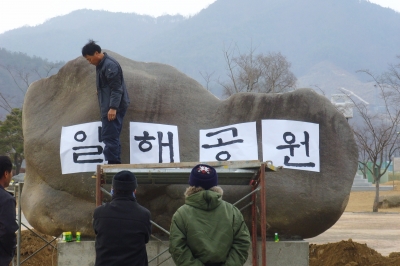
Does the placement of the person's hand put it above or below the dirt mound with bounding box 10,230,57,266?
above

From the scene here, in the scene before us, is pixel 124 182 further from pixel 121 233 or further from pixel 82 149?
pixel 82 149

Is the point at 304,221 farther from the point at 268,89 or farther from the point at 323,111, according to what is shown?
the point at 268,89

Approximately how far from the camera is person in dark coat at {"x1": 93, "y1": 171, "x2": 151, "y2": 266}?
433 cm

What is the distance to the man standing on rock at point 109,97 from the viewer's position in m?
6.66

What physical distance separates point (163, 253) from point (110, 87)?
79.0 inches

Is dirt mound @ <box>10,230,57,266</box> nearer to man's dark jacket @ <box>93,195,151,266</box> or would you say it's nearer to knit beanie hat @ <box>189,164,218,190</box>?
man's dark jacket @ <box>93,195,151,266</box>

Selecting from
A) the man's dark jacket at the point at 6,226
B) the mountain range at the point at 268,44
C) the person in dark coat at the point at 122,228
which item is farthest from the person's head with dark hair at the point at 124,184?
the mountain range at the point at 268,44

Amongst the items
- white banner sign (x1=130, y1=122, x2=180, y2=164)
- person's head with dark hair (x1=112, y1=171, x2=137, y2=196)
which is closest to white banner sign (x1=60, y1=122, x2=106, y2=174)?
white banner sign (x1=130, y1=122, x2=180, y2=164)

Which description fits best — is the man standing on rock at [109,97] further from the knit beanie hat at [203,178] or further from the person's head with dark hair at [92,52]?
the knit beanie hat at [203,178]

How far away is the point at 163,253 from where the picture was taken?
6992 mm

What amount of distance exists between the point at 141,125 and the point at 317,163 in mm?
2205

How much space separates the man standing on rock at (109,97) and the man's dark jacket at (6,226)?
2.04 meters

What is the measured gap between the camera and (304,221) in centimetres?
715

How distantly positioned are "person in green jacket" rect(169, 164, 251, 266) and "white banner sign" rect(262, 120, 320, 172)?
119 inches
